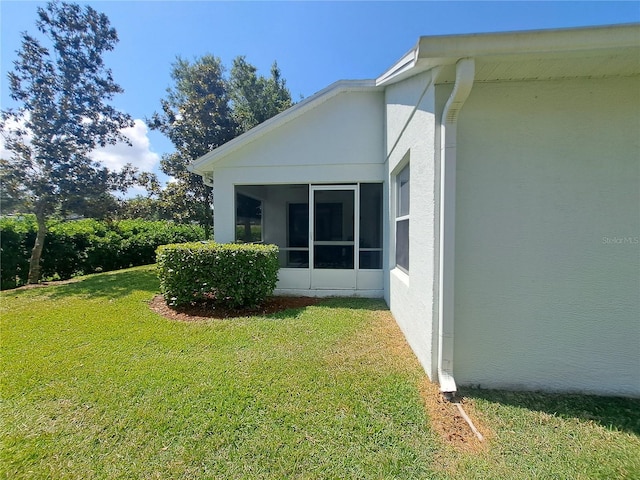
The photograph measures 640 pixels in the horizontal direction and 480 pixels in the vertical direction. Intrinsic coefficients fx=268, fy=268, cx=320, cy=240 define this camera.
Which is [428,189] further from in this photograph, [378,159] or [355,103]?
[355,103]

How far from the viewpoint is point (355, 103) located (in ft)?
21.9

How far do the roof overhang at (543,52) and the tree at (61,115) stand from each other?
12.1 meters

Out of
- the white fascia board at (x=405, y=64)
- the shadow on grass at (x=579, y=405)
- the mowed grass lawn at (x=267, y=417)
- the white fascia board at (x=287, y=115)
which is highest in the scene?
the white fascia board at (x=287, y=115)

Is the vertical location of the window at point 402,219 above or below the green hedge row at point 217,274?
above

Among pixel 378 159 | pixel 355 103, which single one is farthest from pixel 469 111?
pixel 355 103

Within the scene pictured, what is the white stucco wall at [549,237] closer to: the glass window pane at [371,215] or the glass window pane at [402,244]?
the glass window pane at [402,244]

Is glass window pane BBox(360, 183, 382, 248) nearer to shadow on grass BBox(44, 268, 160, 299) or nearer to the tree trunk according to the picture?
shadow on grass BBox(44, 268, 160, 299)

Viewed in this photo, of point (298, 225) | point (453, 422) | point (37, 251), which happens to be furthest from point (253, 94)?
point (453, 422)

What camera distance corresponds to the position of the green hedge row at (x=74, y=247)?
27.7 ft

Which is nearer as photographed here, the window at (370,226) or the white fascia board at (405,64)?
the white fascia board at (405,64)

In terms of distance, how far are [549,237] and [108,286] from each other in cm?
1021

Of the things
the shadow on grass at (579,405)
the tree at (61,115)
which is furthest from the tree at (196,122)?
the shadow on grass at (579,405)

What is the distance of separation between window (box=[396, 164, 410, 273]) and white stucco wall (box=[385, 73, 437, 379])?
0.79 feet

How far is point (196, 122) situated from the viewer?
1645 centimetres
